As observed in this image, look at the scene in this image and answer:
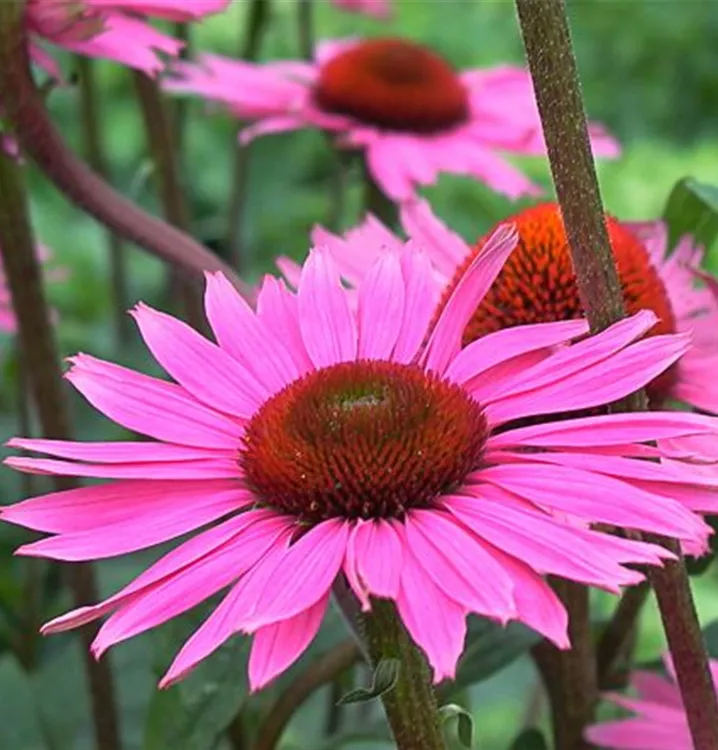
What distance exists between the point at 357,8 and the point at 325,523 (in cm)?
128

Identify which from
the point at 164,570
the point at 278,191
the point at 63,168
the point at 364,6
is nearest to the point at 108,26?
the point at 63,168

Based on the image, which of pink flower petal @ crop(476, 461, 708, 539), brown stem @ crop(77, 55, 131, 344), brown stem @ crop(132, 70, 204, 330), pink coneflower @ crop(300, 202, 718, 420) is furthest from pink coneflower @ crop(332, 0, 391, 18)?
pink flower petal @ crop(476, 461, 708, 539)

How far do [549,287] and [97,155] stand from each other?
1.88ft

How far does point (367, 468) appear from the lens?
451 millimetres

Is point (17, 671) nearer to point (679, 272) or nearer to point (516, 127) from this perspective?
point (679, 272)

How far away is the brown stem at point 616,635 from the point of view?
60cm

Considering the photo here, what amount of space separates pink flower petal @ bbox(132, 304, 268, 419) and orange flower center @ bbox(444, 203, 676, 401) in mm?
92

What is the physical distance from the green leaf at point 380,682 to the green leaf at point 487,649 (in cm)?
20

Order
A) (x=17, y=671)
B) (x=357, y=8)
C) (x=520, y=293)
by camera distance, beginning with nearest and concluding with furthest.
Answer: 1. (x=520, y=293)
2. (x=17, y=671)
3. (x=357, y=8)

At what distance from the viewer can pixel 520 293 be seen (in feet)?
1.85

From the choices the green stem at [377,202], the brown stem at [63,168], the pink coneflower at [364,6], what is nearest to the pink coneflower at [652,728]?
the brown stem at [63,168]

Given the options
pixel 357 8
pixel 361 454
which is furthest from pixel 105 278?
pixel 361 454

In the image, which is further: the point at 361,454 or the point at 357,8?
the point at 357,8

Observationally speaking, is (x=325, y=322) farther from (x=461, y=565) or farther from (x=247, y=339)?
(x=461, y=565)
